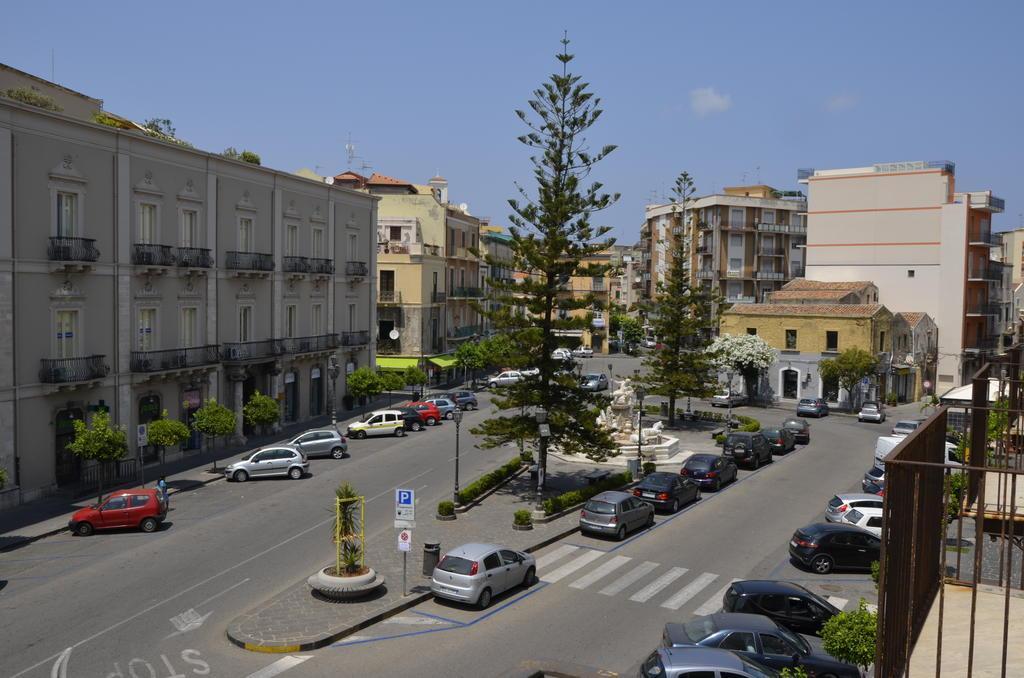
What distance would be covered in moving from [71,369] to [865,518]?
85.3 ft

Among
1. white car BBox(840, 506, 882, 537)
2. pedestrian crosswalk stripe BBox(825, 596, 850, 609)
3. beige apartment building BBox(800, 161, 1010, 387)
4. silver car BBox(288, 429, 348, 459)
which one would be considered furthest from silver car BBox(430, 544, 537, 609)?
beige apartment building BBox(800, 161, 1010, 387)

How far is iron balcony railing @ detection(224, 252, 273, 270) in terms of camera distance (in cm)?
4028

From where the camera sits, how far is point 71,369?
1210 inches

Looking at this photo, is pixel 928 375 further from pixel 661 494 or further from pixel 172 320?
pixel 172 320

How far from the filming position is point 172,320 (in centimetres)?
3669

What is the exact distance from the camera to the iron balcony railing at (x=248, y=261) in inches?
1586

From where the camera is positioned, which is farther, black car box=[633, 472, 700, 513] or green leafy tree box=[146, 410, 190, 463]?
green leafy tree box=[146, 410, 190, 463]

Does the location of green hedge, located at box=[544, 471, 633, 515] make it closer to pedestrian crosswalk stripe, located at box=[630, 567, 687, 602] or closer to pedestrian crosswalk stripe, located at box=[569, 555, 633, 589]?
pedestrian crosswalk stripe, located at box=[569, 555, 633, 589]

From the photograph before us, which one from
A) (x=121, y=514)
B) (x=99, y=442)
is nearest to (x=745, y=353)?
(x=99, y=442)

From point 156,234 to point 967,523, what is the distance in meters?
29.7

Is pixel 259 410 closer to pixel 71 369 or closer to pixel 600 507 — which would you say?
pixel 71 369

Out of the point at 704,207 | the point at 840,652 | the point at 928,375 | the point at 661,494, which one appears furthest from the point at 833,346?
the point at 840,652

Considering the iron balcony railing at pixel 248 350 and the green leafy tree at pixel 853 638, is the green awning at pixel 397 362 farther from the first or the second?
the green leafy tree at pixel 853 638

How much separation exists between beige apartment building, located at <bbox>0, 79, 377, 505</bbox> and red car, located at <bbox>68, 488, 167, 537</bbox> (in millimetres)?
4484
